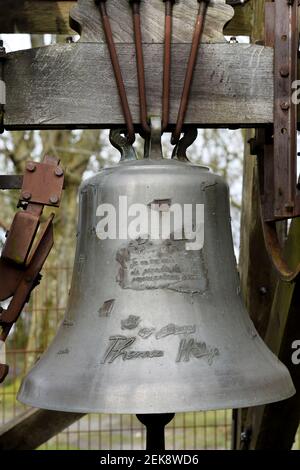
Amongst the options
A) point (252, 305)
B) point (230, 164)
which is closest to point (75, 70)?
point (252, 305)

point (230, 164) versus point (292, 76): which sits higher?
point (230, 164)

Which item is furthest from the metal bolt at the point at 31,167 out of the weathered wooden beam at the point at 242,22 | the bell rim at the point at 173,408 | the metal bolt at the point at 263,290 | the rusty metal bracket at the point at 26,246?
the metal bolt at the point at 263,290

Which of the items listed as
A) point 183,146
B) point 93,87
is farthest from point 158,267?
point 93,87

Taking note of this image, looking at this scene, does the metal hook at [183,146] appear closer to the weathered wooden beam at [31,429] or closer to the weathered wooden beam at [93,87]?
the weathered wooden beam at [93,87]

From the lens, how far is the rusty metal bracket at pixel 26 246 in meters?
1.92

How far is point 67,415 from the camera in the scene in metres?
3.28

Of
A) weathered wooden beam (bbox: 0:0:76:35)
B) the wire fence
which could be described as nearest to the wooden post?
weathered wooden beam (bbox: 0:0:76:35)

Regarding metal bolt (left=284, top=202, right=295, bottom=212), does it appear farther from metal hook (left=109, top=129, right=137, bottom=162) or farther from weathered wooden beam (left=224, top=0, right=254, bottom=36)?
weathered wooden beam (left=224, top=0, right=254, bottom=36)

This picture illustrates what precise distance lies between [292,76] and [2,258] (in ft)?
2.75

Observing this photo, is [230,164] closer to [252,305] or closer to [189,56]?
[252,305]

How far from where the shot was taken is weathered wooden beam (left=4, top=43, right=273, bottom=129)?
2076 millimetres

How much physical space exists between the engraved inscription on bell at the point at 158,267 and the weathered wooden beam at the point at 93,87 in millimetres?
348

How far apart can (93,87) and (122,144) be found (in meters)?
0.17

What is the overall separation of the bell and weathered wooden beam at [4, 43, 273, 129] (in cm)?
16
